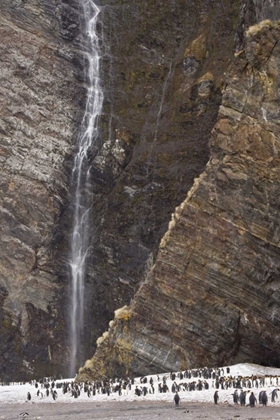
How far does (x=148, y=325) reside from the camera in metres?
49.2

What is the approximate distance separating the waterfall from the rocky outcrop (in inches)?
488

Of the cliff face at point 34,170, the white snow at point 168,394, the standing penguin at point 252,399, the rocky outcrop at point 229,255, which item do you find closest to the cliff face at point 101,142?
the cliff face at point 34,170

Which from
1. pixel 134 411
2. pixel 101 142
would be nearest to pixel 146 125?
pixel 101 142

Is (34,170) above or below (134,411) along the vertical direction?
above

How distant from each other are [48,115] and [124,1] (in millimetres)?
17997

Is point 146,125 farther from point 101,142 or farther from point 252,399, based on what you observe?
point 252,399

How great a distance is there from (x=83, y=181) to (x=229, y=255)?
2447 cm

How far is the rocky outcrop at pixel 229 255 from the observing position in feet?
151

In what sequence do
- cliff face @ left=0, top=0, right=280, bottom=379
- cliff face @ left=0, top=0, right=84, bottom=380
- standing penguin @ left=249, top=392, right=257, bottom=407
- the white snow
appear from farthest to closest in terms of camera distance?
1. cliff face @ left=0, top=0, right=84, bottom=380
2. cliff face @ left=0, top=0, right=280, bottom=379
3. the white snow
4. standing penguin @ left=249, top=392, right=257, bottom=407

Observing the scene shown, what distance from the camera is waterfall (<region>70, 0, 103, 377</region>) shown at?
61406 millimetres

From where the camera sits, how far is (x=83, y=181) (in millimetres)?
66250

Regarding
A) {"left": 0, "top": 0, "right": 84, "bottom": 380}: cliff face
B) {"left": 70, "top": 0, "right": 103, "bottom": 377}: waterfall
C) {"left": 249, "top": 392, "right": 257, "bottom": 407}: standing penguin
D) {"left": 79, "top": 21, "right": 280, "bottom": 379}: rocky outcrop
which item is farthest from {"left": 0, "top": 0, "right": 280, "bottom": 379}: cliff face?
{"left": 249, "top": 392, "right": 257, "bottom": 407}: standing penguin

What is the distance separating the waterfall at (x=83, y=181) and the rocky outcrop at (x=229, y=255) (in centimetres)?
1239

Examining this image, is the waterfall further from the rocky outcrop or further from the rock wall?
the rocky outcrop
